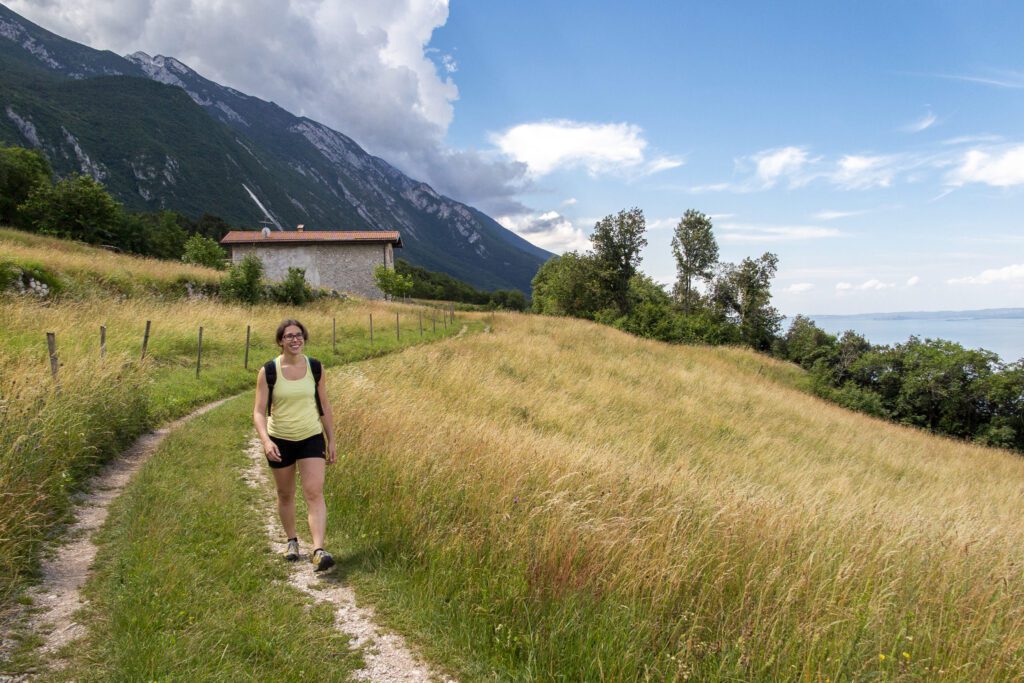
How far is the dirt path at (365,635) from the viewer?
2918 mm

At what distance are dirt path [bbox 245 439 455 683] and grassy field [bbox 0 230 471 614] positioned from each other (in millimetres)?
1855

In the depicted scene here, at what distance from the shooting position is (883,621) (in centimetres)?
302

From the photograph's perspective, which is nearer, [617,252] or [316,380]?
[316,380]

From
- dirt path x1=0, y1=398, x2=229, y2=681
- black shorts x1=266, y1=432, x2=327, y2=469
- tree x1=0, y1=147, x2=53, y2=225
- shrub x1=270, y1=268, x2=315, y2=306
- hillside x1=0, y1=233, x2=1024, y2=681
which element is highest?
tree x1=0, y1=147, x2=53, y2=225

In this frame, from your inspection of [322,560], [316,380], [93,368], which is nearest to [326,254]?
[93,368]

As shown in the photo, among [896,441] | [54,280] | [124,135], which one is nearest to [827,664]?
[896,441]

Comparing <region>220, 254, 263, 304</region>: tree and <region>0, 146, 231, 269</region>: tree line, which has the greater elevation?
<region>0, 146, 231, 269</region>: tree line

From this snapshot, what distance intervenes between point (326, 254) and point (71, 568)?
130 feet

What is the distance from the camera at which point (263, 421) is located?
13.7 feet

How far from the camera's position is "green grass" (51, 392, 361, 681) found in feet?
8.97

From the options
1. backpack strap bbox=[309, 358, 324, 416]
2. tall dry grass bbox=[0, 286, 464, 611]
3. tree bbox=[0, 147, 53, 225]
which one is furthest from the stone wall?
backpack strap bbox=[309, 358, 324, 416]

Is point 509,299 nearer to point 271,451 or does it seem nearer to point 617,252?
point 617,252

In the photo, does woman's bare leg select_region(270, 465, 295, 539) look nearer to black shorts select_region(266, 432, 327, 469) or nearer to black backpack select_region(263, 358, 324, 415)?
black shorts select_region(266, 432, 327, 469)

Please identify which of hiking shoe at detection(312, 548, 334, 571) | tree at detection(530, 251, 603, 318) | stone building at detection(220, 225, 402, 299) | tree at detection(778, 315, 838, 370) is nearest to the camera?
hiking shoe at detection(312, 548, 334, 571)
